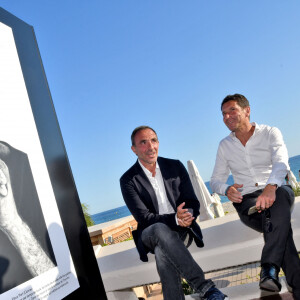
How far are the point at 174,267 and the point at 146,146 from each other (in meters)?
0.87

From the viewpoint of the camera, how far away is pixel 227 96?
2604mm

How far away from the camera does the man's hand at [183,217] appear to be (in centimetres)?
208

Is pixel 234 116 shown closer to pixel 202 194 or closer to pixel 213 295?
pixel 213 295

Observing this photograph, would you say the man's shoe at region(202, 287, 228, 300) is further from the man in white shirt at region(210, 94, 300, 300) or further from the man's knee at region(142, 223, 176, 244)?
the man's knee at region(142, 223, 176, 244)

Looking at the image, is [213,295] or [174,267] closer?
[213,295]

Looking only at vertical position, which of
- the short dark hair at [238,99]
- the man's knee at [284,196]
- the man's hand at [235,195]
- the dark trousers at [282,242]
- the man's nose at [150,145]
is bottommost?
the dark trousers at [282,242]

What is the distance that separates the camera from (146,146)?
246 cm

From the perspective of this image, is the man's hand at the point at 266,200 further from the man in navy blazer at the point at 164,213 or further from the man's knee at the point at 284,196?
the man in navy blazer at the point at 164,213

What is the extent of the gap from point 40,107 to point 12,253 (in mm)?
529

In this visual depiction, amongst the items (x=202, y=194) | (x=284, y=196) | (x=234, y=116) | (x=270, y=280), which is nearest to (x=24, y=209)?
(x=270, y=280)

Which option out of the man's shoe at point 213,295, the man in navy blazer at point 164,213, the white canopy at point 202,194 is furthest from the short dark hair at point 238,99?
the white canopy at point 202,194

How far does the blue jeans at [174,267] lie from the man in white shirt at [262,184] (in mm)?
335

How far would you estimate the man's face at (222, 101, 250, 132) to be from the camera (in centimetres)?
254

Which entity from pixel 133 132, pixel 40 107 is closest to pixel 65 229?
pixel 40 107
